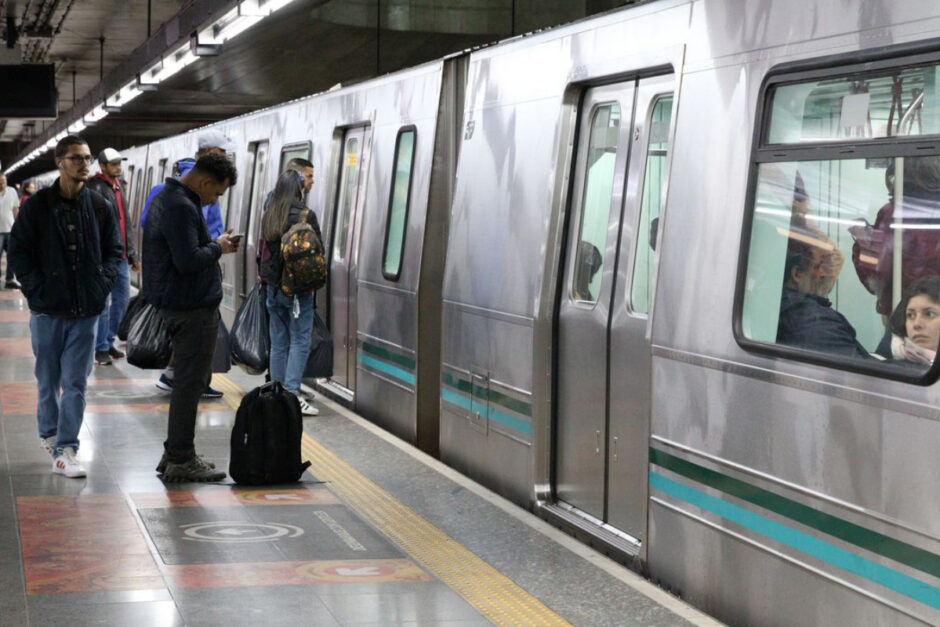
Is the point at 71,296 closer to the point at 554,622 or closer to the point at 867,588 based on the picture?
the point at 554,622

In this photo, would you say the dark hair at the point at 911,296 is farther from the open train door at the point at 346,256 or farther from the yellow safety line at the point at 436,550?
the open train door at the point at 346,256

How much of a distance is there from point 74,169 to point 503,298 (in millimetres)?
2409

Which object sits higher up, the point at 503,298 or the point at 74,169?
the point at 74,169

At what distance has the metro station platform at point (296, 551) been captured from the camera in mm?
5324

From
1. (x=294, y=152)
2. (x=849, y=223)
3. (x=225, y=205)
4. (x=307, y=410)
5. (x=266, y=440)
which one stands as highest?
(x=294, y=152)

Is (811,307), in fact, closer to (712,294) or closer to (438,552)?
(712,294)

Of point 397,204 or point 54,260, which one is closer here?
point 54,260

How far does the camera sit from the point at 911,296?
4.24m

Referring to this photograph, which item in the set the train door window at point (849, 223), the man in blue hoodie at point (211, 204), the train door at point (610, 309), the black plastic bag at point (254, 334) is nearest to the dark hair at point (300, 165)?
the man in blue hoodie at point (211, 204)

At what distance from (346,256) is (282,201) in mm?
1340

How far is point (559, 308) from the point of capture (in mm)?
6926

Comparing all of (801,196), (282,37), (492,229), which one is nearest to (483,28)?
(282,37)

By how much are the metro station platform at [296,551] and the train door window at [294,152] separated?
4149 mm

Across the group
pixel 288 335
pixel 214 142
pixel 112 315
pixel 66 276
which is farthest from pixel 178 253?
pixel 112 315
